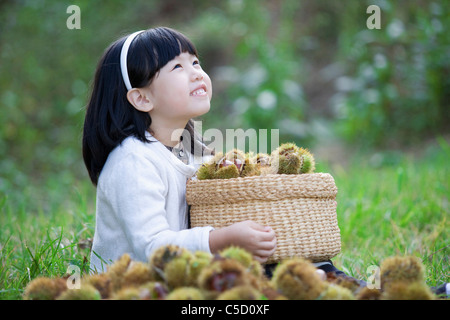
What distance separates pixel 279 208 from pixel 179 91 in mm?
601

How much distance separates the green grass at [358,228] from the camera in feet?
6.64

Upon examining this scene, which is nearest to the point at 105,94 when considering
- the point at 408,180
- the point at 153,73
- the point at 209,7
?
the point at 153,73

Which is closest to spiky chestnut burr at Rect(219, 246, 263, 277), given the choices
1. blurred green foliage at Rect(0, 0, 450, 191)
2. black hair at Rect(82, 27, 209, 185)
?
black hair at Rect(82, 27, 209, 185)

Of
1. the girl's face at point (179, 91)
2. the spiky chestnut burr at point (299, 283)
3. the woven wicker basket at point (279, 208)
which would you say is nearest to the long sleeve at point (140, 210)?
the woven wicker basket at point (279, 208)

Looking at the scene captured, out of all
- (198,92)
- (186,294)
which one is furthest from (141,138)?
(186,294)

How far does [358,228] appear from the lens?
2795 millimetres

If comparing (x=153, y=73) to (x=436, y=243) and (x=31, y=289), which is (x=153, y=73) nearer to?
(x=31, y=289)

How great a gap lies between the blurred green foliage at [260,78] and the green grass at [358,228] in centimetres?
108

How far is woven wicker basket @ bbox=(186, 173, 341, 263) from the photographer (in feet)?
5.54

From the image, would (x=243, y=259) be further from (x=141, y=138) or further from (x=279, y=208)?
(x=141, y=138)

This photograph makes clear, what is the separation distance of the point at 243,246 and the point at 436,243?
1.31 metres

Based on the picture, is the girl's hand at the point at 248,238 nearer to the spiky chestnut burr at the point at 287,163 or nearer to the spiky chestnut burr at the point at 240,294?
the spiky chestnut burr at the point at 287,163

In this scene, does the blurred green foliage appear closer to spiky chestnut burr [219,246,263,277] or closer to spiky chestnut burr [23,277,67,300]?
spiky chestnut burr [23,277,67,300]

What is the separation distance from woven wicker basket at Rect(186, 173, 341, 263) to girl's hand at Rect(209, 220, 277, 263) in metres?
0.08
